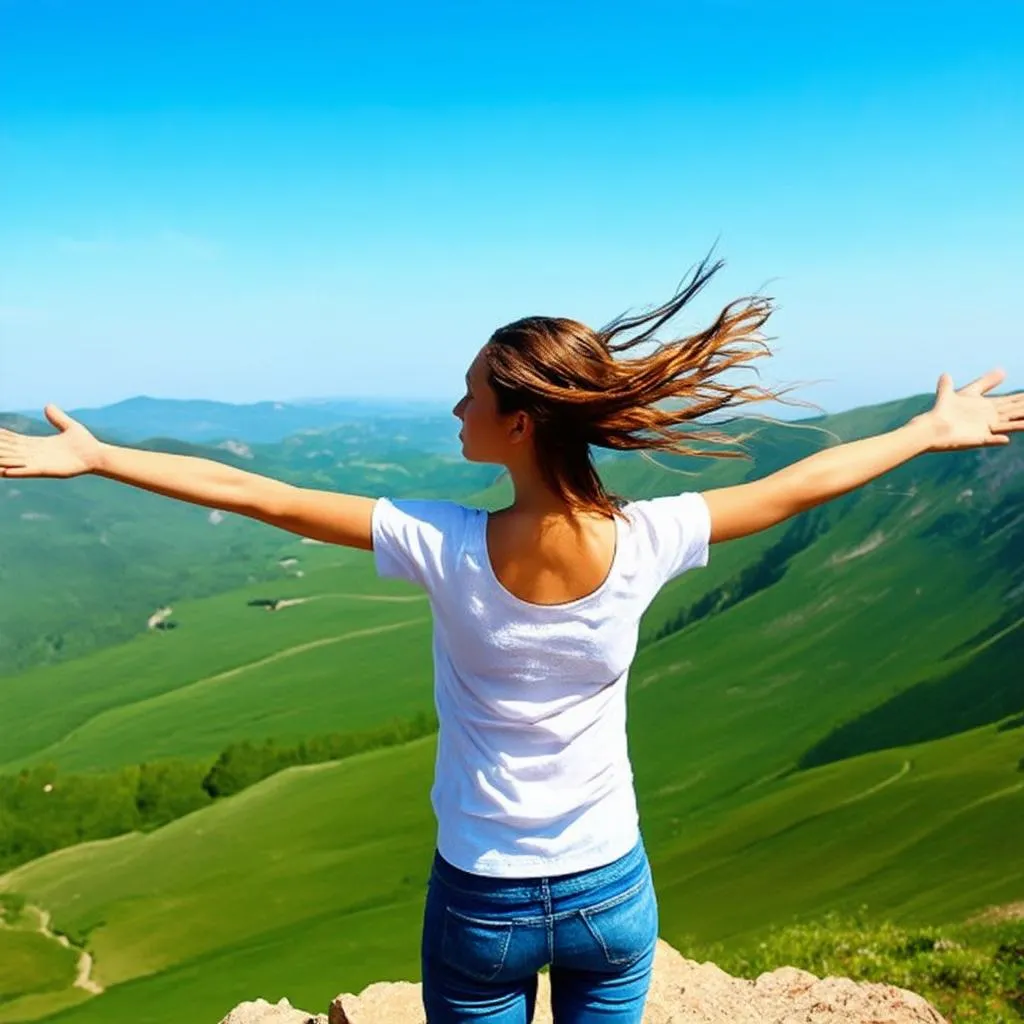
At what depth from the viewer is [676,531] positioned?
2.03 metres

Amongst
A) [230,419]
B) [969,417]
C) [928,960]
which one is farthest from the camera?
[230,419]

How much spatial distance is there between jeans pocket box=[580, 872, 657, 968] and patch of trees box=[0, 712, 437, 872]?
2986 centimetres

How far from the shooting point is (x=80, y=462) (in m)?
2.08

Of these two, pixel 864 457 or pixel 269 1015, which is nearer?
pixel 864 457

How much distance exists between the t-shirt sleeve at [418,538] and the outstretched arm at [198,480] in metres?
0.03

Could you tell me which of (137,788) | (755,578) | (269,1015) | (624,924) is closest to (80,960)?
(137,788)

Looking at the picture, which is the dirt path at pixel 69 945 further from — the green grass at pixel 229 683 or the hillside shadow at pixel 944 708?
the hillside shadow at pixel 944 708

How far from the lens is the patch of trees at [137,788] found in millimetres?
30016

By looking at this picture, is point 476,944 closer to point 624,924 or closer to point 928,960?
point 624,924

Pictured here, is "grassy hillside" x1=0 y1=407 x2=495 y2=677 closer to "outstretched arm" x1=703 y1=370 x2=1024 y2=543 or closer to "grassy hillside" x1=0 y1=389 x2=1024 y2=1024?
"grassy hillside" x1=0 y1=389 x2=1024 y2=1024

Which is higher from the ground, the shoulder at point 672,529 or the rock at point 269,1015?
the shoulder at point 672,529

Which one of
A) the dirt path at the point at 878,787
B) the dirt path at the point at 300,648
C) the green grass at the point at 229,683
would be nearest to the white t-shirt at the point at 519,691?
the dirt path at the point at 878,787

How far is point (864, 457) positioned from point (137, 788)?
32.4 m

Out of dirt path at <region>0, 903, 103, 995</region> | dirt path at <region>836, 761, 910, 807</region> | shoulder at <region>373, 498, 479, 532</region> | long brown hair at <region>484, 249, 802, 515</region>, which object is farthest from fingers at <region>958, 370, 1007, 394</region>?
dirt path at <region>0, 903, 103, 995</region>
